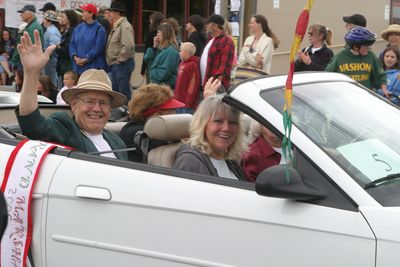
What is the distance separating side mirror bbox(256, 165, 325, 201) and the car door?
0.08 m

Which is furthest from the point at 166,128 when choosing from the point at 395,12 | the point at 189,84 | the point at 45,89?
the point at 395,12

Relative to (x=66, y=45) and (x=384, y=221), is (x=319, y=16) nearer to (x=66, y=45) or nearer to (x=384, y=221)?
(x=66, y=45)

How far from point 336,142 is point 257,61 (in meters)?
6.00

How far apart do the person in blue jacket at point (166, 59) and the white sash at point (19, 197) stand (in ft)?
19.5

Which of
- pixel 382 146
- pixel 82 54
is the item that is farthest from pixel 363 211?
pixel 82 54

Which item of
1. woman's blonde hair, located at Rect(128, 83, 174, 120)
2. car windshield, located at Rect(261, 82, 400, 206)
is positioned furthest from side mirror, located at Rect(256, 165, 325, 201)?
woman's blonde hair, located at Rect(128, 83, 174, 120)

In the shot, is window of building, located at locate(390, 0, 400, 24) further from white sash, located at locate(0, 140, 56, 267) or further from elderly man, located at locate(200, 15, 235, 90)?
white sash, located at locate(0, 140, 56, 267)

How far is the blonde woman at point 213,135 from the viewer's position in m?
3.47

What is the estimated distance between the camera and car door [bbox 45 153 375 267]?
2617 mm

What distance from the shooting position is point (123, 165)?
10.0ft

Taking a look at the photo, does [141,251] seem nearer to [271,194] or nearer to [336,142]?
[271,194]

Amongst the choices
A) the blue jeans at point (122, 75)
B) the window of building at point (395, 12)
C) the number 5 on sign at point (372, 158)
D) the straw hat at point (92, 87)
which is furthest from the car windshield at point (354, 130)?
the window of building at point (395, 12)

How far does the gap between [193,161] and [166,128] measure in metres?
0.54

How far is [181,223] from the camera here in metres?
2.84
